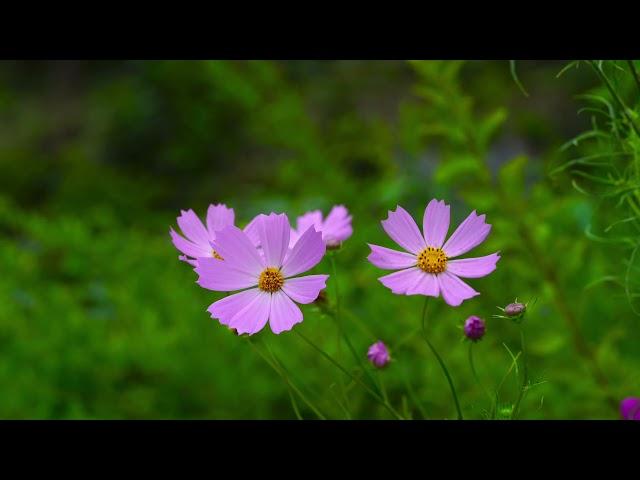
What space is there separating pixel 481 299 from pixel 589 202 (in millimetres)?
355

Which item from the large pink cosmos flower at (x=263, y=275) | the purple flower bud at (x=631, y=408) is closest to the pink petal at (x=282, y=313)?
the large pink cosmos flower at (x=263, y=275)

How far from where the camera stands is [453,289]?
1.14ft

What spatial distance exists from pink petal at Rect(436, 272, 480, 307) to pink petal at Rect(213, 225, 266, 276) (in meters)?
0.10

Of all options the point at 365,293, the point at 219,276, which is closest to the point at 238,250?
the point at 219,276

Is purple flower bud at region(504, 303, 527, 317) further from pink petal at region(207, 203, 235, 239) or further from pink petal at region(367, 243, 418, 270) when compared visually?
pink petal at region(207, 203, 235, 239)

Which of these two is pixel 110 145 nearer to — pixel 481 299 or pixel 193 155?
pixel 193 155

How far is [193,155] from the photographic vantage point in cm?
299

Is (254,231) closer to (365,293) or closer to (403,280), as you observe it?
(403,280)

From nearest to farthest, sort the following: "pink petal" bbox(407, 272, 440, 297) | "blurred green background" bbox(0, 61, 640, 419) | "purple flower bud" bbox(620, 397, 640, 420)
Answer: "pink petal" bbox(407, 272, 440, 297) → "purple flower bud" bbox(620, 397, 640, 420) → "blurred green background" bbox(0, 61, 640, 419)

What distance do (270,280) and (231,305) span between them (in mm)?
29

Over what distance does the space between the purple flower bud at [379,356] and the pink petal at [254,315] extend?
121 millimetres

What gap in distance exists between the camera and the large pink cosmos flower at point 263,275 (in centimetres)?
35

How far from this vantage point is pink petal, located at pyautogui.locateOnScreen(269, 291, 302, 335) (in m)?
0.34

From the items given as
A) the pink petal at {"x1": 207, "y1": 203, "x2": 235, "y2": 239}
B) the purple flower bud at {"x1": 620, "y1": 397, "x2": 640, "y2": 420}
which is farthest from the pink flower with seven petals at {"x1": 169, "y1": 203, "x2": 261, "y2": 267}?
the purple flower bud at {"x1": 620, "y1": 397, "x2": 640, "y2": 420}
